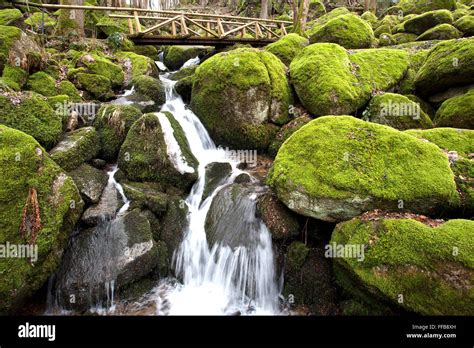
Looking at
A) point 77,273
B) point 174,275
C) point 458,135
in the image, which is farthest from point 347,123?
point 77,273

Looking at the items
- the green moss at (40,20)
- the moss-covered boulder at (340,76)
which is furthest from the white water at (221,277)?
the green moss at (40,20)

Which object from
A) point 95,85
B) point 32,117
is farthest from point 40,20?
point 32,117

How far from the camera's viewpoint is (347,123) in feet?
19.9

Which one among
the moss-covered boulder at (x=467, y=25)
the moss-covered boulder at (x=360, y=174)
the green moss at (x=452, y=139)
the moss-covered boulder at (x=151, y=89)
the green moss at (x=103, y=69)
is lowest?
the moss-covered boulder at (x=360, y=174)

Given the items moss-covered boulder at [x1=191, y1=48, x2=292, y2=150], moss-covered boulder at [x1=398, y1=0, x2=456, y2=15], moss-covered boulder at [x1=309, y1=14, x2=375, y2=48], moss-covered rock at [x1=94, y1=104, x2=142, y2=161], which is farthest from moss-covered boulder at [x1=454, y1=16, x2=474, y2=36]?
moss-covered rock at [x1=94, y1=104, x2=142, y2=161]

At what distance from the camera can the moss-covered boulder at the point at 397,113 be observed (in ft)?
26.0

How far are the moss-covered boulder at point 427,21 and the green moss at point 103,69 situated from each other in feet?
47.4

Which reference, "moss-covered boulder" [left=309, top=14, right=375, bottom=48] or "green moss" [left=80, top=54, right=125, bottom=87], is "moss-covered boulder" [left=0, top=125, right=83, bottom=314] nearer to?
"green moss" [left=80, top=54, right=125, bottom=87]

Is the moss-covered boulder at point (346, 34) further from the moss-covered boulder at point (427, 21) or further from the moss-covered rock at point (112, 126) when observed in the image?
the moss-covered rock at point (112, 126)

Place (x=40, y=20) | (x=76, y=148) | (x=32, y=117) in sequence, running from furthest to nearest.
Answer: (x=40, y=20) < (x=76, y=148) < (x=32, y=117)

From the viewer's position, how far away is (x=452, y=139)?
6.25m

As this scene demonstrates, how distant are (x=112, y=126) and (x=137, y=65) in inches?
235

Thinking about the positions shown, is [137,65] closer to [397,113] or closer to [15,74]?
[15,74]

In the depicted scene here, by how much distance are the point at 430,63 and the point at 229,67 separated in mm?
6045
